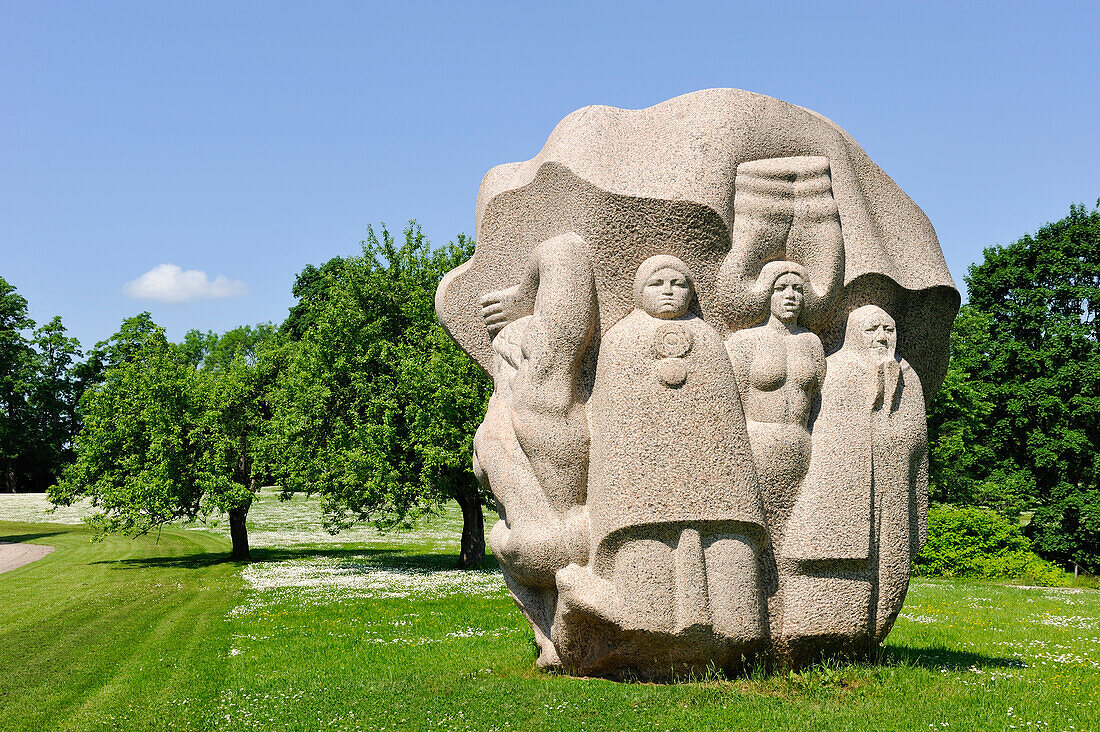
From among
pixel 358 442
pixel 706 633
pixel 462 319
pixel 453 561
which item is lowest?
pixel 453 561

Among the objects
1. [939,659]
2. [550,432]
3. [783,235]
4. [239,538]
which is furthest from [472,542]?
[783,235]

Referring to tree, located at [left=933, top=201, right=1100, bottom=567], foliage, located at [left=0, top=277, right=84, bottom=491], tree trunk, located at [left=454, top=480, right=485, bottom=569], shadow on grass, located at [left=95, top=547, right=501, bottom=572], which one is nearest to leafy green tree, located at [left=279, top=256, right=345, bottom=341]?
foliage, located at [left=0, top=277, right=84, bottom=491]

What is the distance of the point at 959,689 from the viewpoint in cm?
754

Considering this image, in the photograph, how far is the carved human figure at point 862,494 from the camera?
7609 millimetres

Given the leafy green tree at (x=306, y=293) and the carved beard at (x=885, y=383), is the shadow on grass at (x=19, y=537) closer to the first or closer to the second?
the leafy green tree at (x=306, y=293)

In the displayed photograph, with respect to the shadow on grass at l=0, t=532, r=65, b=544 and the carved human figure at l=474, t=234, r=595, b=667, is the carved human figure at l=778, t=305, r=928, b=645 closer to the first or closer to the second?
the carved human figure at l=474, t=234, r=595, b=667

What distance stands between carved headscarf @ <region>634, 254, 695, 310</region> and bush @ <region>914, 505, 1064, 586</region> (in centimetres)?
1777

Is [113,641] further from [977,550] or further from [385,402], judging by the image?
[977,550]

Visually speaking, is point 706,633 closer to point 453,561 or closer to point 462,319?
point 462,319

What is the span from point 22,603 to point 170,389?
7.56 metres

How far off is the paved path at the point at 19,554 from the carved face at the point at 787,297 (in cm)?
2441

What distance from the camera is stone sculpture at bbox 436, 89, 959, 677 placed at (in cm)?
738

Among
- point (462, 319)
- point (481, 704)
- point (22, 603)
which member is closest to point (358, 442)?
point (22, 603)

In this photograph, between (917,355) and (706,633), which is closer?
(706,633)
